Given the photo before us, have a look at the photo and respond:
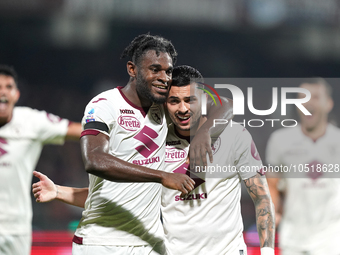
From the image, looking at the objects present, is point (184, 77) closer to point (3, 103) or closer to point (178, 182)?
point (178, 182)

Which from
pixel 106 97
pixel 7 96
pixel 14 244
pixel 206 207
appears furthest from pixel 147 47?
pixel 14 244

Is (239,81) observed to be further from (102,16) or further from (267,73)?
(102,16)

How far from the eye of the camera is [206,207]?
7.80 feet

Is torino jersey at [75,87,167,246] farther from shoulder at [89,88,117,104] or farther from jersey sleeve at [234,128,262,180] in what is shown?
jersey sleeve at [234,128,262,180]

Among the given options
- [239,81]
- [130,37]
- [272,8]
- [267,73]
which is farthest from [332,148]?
[272,8]

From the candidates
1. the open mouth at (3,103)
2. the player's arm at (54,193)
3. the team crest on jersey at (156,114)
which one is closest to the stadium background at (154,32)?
the open mouth at (3,103)

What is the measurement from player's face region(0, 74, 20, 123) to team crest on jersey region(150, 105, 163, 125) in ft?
5.16

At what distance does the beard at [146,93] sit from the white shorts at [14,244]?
1777 mm

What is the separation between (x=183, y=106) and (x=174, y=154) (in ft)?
1.05

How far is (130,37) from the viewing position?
29.7 feet

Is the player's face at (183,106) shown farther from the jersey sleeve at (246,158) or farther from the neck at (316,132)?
the neck at (316,132)

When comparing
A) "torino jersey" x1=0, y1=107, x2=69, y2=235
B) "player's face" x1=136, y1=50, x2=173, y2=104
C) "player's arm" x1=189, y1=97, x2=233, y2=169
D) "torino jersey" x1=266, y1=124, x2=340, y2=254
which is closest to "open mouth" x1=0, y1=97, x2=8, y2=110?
"torino jersey" x1=0, y1=107, x2=69, y2=235

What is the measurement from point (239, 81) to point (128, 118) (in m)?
6.52

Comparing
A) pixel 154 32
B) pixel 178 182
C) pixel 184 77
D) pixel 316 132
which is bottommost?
pixel 178 182
